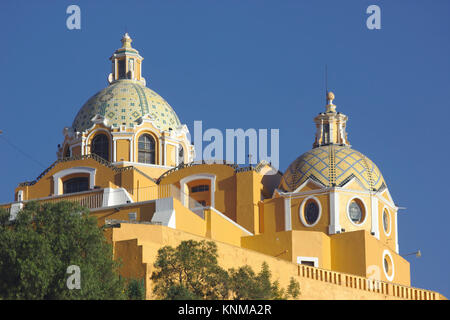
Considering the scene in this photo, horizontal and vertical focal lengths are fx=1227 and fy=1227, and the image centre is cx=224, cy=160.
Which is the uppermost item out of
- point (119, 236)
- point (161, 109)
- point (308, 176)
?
point (161, 109)

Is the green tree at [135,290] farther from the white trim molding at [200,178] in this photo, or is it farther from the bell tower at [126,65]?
the bell tower at [126,65]

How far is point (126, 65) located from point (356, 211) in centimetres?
1421

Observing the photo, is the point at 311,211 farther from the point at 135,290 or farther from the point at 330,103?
the point at 135,290

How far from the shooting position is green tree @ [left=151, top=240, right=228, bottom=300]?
35562 mm

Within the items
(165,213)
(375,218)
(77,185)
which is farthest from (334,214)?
(77,185)

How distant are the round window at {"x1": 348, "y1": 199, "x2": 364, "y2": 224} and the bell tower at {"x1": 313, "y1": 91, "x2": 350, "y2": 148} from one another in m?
3.56

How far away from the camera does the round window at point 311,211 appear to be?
49.4 metres

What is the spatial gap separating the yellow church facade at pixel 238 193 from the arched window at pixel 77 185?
42mm

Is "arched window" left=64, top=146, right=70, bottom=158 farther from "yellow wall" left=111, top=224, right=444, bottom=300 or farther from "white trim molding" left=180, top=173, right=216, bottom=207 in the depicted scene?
"yellow wall" left=111, top=224, right=444, bottom=300

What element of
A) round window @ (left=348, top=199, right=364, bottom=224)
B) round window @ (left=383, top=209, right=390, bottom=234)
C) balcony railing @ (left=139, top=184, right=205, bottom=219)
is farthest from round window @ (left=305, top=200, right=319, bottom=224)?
balcony railing @ (left=139, top=184, right=205, bottom=219)
